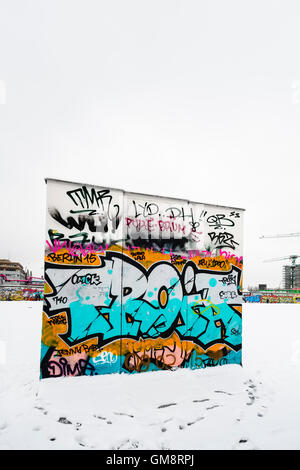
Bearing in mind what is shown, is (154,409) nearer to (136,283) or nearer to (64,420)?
(64,420)

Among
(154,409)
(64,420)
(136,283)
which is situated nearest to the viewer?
(64,420)

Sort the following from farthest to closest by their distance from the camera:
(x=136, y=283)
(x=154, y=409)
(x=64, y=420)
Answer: (x=136, y=283), (x=154, y=409), (x=64, y=420)

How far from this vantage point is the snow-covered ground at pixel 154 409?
143 inches

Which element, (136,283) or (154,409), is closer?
(154,409)

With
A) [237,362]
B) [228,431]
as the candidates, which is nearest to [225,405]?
[228,431]

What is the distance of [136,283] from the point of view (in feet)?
20.2

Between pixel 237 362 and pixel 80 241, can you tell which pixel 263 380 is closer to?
pixel 237 362

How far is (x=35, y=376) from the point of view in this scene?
19.2ft

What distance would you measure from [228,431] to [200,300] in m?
3.04

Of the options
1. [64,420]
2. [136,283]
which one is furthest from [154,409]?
[136,283]

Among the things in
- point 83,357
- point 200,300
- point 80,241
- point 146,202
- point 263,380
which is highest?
point 146,202

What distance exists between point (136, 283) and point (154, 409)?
8.52ft

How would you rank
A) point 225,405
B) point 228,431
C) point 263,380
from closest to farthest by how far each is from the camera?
point 228,431
point 225,405
point 263,380

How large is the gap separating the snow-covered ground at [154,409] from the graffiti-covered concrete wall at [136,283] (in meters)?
0.50
